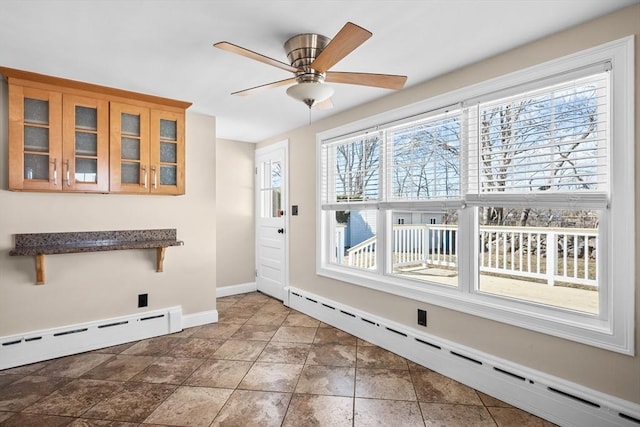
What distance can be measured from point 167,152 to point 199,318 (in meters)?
1.80

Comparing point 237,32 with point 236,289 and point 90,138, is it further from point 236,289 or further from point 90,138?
point 236,289

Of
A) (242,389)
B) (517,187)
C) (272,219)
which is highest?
(517,187)

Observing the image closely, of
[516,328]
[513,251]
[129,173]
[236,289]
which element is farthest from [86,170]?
[513,251]

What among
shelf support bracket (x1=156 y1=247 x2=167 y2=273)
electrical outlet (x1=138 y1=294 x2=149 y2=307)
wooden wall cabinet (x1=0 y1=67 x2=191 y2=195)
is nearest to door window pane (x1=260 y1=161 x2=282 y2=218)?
wooden wall cabinet (x1=0 y1=67 x2=191 y2=195)

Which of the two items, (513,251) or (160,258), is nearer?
(160,258)

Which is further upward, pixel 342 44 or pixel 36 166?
pixel 342 44

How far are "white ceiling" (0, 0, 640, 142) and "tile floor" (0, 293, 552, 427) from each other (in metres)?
2.31

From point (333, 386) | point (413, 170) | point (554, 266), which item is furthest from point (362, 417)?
point (554, 266)

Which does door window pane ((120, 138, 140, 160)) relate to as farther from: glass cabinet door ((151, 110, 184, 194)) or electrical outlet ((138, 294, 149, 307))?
electrical outlet ((138, 294, 149, 307))

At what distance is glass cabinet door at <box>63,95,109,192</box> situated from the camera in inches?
110

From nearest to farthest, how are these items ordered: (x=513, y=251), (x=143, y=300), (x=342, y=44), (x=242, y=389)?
1. (x=342, y=44)
2. (x=242, y=389)
3. (x=143, y=300)
4. (x=513, y=251)

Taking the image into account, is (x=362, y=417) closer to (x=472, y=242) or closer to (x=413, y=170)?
(x=472, y=242)

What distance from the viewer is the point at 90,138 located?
2.91 m

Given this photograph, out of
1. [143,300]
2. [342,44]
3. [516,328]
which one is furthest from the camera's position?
[143,300]
